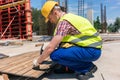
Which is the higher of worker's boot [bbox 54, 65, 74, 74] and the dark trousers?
the dark trousers

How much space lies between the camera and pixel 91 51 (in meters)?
4.12

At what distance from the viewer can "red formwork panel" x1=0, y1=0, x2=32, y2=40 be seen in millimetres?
17891

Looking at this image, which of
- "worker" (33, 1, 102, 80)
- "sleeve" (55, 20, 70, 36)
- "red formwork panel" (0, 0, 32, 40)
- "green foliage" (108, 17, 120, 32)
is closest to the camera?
"sleeve" (55, 20, 70, 36)

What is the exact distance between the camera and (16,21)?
18.9 metres


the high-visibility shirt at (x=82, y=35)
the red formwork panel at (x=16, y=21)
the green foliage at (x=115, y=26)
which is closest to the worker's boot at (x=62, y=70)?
the high-visibility shirt at (x=82, y=35)

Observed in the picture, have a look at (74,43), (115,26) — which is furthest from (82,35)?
(115,26)

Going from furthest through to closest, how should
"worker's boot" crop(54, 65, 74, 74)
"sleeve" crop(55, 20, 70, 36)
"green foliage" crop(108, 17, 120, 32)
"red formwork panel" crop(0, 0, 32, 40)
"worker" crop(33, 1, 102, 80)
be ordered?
"green foliage" crop(108, 17, 120, 32), "red formwork panel" crop(0, 0, 32, 40), "worker's boot" crop(54, 65, 74, 74), "worker" crop(33, 1, 102, 80), "sleeve" crop(55, 20, 70, 36)

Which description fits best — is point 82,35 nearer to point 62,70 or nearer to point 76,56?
point 76,56

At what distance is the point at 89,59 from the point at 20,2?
14.1 meters

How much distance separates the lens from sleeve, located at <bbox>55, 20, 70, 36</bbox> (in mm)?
3994

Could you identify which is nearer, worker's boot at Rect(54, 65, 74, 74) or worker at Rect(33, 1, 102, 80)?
worker at Rect(33, 1, 102, 80)

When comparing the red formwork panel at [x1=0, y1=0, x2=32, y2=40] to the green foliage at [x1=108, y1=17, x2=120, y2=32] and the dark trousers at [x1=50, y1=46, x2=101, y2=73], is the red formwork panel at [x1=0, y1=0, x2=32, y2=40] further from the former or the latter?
the green foliage at [x1=108, y1=17, x2=120, y2=32]

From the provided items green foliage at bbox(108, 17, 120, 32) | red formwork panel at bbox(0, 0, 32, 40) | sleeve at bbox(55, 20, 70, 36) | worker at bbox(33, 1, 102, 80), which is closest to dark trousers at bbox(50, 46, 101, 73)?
worker at bbox(33, 1, 102, 80)

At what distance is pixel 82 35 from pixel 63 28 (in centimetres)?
33
